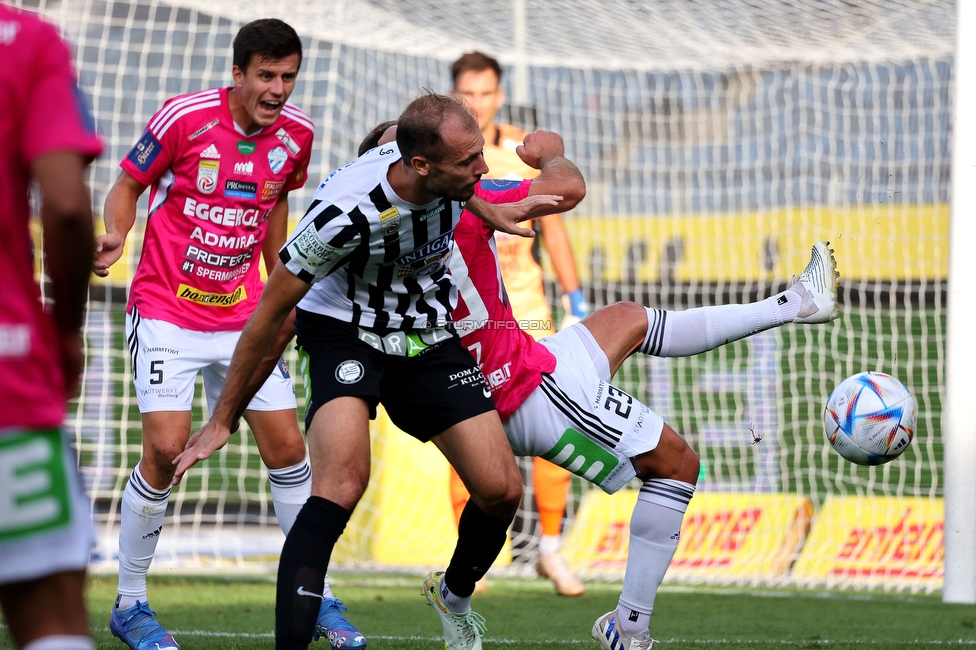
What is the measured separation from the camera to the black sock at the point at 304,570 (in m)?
3.16

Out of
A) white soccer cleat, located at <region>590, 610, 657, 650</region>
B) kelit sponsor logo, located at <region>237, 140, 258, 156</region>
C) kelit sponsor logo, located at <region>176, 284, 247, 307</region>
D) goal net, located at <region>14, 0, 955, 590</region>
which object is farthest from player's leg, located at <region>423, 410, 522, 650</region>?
goal net, located at <region>14, 0, 955, 590</region>

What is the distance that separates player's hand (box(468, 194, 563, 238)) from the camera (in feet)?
12.2

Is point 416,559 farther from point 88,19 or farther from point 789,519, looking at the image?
point 88,19

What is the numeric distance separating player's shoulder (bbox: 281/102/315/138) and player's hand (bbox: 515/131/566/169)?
969mm

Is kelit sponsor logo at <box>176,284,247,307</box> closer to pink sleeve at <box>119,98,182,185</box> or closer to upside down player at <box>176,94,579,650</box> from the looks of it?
pink sleeve at <box>119,98,182,185</box>

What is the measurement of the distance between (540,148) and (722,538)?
4128mm

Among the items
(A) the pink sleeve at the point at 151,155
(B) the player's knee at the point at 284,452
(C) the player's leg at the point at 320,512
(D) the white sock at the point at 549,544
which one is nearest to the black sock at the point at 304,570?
(C) the player's leg at the point at 320,512

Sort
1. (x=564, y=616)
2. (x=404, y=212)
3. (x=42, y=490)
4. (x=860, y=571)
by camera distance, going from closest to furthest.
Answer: (x=42, y=490), (x=404, y=212), (x=564, y=616), (x=860, y=571)

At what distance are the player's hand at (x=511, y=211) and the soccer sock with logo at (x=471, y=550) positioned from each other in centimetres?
101

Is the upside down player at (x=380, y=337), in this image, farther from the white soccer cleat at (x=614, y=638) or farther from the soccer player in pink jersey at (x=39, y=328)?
the soccer player in pink jersey at (x=39, y=328)

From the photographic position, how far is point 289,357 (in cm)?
925

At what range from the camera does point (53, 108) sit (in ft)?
6.14

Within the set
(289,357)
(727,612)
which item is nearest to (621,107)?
(289,357)

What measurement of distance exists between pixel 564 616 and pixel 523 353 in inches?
78.4
